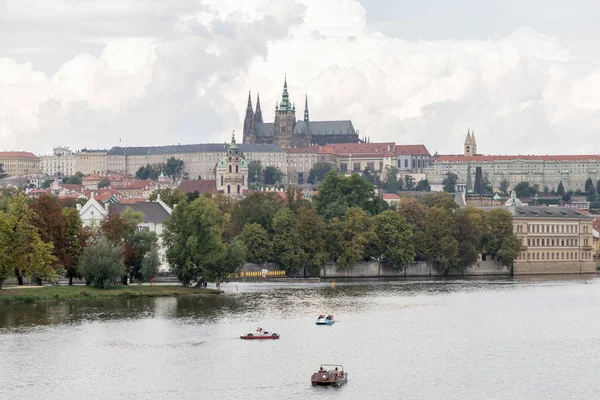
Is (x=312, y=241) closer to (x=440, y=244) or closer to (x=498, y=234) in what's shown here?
(x=440, y=244)

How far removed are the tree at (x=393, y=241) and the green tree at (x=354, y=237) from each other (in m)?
1.13

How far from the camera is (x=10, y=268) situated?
286 ft

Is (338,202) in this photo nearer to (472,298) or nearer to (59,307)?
(472,298)

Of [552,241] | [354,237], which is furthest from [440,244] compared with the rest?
[552,241]

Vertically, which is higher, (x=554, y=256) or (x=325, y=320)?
(x=554, y=256)

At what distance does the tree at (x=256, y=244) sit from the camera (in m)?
126

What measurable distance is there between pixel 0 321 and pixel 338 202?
73842 millimetres

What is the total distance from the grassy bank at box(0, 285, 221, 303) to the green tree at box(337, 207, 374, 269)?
3124 cm

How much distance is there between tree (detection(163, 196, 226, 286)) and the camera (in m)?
99.3

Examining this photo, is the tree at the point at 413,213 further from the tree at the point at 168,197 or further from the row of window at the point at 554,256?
the tree at the point at 168,197

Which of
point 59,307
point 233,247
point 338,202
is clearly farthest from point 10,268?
point 338,202

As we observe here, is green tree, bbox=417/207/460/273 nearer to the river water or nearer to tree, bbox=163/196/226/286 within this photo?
the river water

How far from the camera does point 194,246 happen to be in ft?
324

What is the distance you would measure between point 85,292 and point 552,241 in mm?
75967
